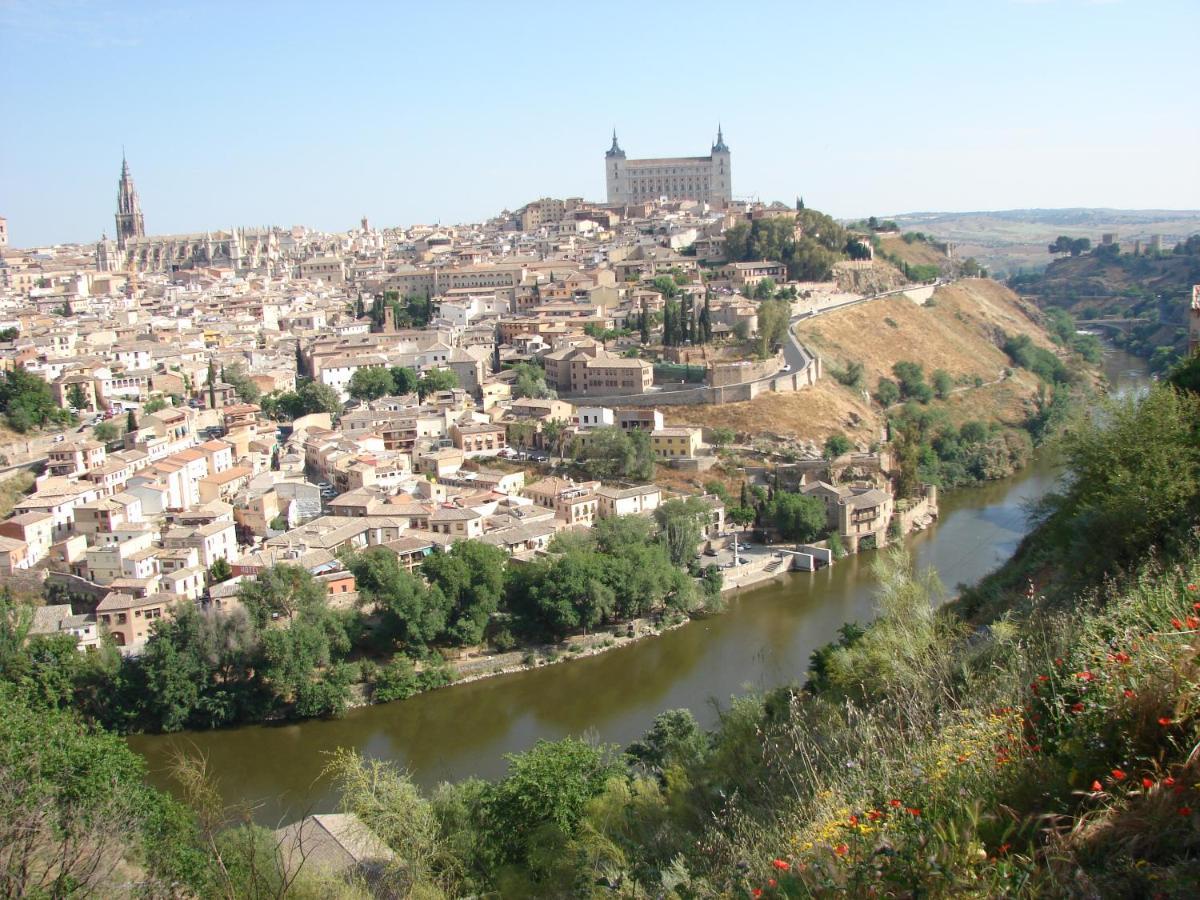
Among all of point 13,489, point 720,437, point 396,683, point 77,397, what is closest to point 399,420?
point 720,437

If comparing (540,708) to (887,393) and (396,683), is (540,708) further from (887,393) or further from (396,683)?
(887,393)

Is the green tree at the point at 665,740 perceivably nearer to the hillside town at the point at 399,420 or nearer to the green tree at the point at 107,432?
the hillside town at the point at 399,420

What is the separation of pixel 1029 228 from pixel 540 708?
267 ft

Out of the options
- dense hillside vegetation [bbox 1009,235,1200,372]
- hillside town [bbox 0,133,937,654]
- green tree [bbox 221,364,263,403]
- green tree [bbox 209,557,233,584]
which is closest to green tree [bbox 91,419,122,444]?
hillside town [bbox 0,133,937,654]

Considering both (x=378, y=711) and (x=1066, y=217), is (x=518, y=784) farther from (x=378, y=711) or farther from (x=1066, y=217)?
(x=1066, y=217)

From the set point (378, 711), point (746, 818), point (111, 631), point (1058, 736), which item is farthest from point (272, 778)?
point (1058, 736)

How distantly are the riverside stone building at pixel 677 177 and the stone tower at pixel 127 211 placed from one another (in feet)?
56.3

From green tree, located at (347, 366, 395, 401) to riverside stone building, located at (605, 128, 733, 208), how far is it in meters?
20.8

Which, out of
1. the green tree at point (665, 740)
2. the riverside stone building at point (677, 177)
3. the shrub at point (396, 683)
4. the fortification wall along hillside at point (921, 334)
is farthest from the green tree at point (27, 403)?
the riverside stone building at point (677, 177)

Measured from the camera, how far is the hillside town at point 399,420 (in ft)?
33.9

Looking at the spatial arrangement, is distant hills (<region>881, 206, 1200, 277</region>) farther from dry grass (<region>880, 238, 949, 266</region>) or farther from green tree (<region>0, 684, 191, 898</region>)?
green tree (<region>0, 684, 191, 898</region>)

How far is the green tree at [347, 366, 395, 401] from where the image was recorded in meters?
15.8

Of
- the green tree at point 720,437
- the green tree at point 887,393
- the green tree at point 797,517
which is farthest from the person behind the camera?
the green tree at point 887,393

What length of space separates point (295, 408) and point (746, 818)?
533 inches
